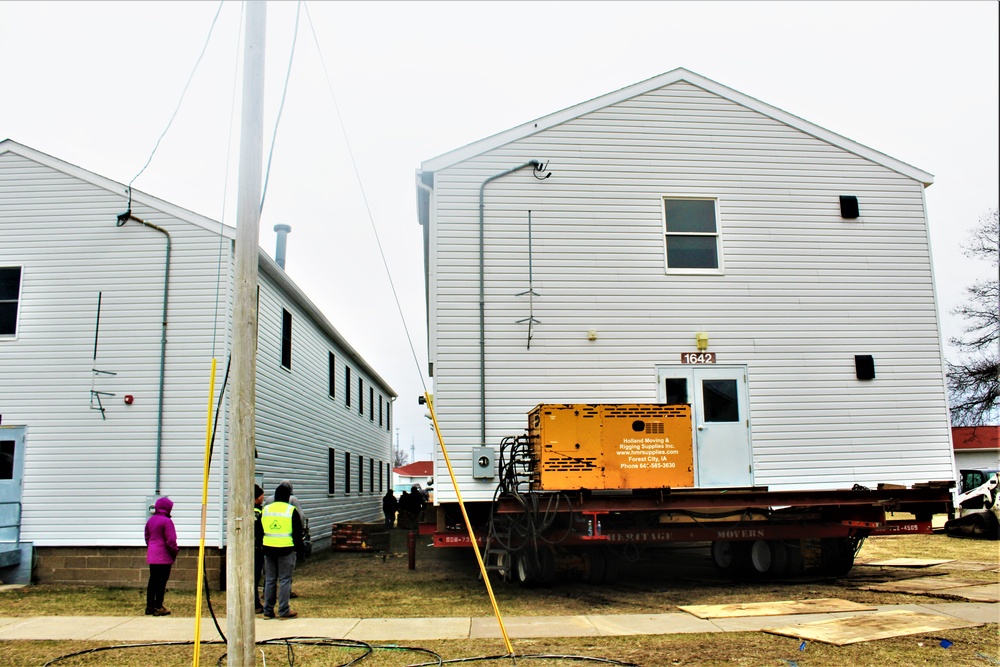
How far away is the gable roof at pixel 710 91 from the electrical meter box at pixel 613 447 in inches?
197

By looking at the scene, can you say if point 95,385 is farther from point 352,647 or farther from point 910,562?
point 910,562

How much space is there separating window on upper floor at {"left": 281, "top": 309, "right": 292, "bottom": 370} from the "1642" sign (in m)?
9.39

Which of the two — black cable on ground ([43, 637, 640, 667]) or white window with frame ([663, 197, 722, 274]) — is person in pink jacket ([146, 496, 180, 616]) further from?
white window with frame ([663, 197, 722, 274])

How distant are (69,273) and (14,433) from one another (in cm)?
286

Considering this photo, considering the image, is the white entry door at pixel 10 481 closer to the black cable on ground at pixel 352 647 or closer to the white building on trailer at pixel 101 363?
the white building on trailer at pixel 101 363

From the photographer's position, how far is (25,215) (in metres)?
15.3

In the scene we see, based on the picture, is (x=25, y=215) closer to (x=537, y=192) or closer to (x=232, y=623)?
(x=537, y=192)

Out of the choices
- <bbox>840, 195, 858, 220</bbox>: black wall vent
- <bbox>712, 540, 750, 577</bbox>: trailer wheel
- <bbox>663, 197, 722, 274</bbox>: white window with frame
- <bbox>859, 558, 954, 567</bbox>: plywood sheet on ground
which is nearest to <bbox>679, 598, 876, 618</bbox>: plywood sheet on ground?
<bbox>712, 540, 750, 577</bbox>: trailer wheel

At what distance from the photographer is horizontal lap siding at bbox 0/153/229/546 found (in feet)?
46.7

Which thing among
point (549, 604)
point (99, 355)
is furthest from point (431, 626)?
point (99, 355)

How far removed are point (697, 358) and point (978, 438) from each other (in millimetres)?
36178

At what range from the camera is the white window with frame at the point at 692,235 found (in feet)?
46.6

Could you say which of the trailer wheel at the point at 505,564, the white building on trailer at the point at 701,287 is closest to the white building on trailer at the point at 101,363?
the white building on trailer at the point at 701,287

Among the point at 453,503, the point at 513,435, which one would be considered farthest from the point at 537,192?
the point at 453,503
